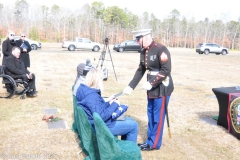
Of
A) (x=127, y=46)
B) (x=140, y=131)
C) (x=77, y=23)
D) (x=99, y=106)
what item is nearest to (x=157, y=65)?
(x=99, y=106)

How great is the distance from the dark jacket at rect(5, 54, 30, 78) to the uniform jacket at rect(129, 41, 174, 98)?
3.28m

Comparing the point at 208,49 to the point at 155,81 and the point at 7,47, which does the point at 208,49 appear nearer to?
the point at 7,47

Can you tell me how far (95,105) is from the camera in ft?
8.86

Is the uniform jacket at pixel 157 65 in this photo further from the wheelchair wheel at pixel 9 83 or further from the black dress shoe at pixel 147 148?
the wheelchair wheel at pixel 9 83

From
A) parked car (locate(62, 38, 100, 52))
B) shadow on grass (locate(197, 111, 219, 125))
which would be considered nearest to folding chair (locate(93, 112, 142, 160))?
shadow on grass (locate(197, 111, 219, 125))

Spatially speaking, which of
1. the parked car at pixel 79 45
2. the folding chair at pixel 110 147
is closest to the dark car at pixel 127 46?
the parked car at pixel 79 45

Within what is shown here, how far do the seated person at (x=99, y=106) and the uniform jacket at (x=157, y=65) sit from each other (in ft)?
1.81

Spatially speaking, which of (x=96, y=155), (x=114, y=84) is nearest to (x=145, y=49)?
(x=96, y=155)

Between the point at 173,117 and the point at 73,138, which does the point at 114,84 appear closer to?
the point at 173,117

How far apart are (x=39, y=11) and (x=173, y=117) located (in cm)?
5913

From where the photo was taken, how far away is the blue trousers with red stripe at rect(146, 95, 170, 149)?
3.26 m

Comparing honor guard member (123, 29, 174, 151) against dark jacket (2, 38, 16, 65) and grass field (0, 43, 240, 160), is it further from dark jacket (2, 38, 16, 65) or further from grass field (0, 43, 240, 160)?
dark jacket (2, 38, 16, 65)

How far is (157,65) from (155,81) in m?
0.21

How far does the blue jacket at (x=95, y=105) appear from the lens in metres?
2.70
